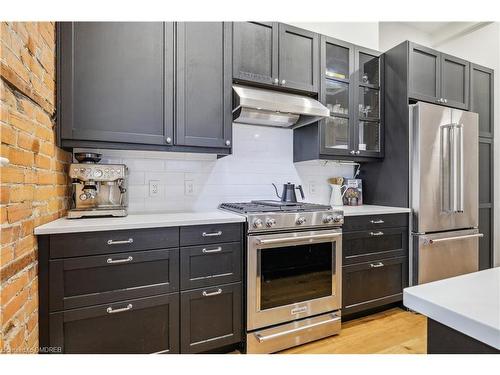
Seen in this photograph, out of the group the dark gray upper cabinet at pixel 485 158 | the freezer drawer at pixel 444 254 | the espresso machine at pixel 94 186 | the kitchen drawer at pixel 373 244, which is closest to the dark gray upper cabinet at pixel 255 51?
the espresso machine at pixel 94 186

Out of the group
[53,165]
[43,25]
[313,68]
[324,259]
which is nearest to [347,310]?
[324,259]

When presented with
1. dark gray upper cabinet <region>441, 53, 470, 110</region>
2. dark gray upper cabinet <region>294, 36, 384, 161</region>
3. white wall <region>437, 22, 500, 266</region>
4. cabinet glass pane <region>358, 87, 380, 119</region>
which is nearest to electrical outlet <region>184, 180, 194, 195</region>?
dark gray upper cabinet <region>294, 36, 384, 161</region>

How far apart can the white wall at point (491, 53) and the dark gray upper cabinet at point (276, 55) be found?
2621 millimetres

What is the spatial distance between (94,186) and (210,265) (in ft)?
3.11

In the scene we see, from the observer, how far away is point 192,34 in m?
2.06

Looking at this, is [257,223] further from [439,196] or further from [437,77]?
[437,77]

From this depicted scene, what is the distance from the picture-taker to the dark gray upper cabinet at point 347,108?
2643 millimetres

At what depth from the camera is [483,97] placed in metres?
3.30

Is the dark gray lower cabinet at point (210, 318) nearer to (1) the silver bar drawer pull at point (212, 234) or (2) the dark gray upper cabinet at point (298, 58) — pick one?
(1) the silver bar drawer pull at point (212, 234)

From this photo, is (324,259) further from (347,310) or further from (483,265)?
(483,265)

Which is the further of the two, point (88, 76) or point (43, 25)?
point (88, 76)

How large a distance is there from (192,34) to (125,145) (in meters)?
0.96

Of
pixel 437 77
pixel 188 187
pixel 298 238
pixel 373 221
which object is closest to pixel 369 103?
pixel 437 77

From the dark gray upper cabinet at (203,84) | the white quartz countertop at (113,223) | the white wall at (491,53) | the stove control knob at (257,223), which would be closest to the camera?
the white quartz countertop at (113,223)
